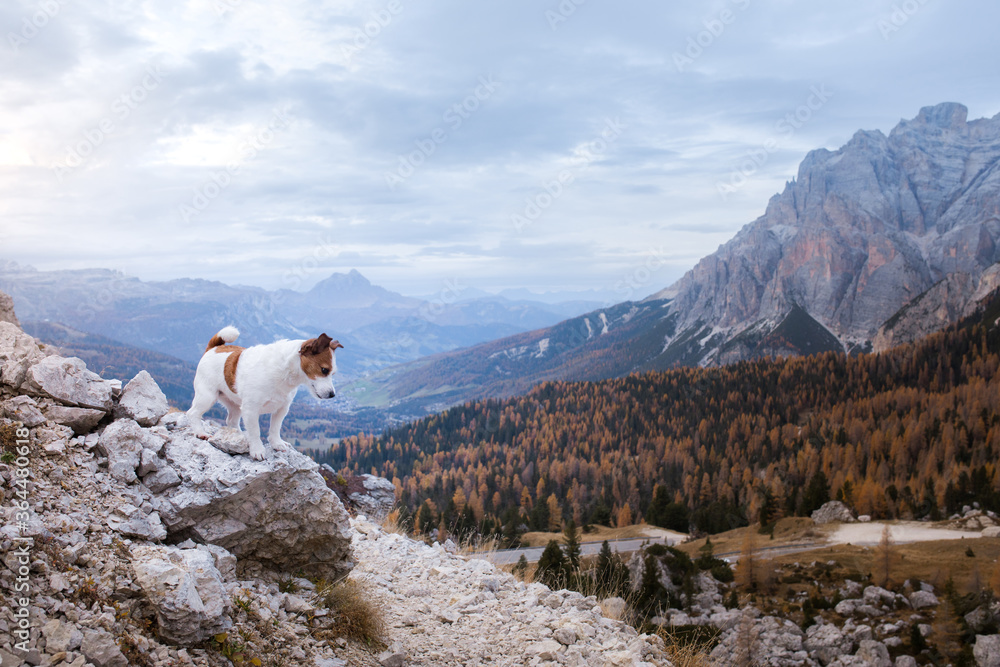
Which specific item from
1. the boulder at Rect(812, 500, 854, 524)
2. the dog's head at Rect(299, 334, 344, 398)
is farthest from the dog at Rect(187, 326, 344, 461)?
the boulder at Rect(812, 500, 854, 524)

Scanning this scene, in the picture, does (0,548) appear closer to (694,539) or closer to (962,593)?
(962,593)

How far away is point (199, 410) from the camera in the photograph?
10219 mm

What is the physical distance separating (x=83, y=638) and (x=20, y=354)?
5566mm

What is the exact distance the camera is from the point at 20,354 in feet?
30.2

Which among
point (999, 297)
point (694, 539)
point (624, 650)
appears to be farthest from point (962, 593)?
point (999, 297)

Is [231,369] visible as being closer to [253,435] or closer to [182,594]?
[253,435]

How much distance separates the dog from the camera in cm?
953

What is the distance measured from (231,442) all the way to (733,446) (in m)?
147

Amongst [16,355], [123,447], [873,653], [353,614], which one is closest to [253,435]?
[123,447]

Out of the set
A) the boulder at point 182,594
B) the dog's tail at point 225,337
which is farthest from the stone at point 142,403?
the boulder at point 182,594

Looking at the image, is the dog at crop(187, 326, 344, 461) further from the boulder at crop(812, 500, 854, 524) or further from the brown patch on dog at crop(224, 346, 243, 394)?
the boulder at crop(812, 500, 854, 524)

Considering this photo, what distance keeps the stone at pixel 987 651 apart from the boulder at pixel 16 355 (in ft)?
244

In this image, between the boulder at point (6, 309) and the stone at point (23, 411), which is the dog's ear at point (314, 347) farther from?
the boulder at point (6, 309)

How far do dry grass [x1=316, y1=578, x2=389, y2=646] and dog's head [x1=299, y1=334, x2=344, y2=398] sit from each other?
12.5 feet
